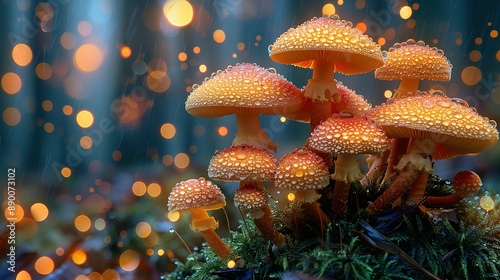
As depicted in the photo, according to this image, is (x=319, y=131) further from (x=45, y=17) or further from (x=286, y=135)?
(x=45, y=17)

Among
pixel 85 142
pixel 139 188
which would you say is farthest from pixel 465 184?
pixel 85 142

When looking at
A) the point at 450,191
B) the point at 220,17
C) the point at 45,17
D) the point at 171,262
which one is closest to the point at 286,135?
the point at 220,17

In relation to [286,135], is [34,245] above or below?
below

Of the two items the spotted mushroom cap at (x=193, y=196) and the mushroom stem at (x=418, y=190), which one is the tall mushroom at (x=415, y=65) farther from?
the spotted mushroom cap at (x=193, y=196)

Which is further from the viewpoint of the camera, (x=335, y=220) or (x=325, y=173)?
(x=335, y=220)

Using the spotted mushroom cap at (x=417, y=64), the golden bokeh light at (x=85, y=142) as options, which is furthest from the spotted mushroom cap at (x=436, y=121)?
the golden bokeh light at (x=85, y=142)

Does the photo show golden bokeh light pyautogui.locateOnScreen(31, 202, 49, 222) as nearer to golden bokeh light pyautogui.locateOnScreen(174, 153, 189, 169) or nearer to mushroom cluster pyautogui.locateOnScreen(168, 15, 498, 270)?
golden bokeh light pyautogui.locateOnScreen(174, 153, 189, 169)
